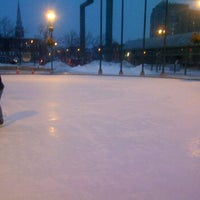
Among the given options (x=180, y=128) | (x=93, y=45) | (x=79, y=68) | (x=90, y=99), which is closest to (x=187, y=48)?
(x=79, y=68)

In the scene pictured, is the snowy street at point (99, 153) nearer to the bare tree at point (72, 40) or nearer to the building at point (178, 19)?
the building at point (178, 19)

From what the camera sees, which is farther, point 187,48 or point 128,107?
point 187,48

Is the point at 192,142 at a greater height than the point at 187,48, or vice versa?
the point at 187,48

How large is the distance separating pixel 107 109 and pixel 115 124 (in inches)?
91.1

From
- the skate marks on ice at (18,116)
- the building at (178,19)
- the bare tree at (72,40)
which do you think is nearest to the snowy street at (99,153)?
the skate marks on ice at (18,116)

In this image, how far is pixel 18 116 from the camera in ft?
29.2

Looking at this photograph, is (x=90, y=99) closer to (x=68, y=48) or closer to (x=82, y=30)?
(x=82, y=30)

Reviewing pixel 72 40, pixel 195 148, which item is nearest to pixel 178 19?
pixel 72 40

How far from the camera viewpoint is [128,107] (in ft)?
35.7

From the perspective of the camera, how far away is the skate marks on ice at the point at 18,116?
323 inches

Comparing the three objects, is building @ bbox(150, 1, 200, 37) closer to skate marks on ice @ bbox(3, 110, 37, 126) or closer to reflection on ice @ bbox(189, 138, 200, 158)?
skate marks on ice @ bbox(3, 110, 37, 126)

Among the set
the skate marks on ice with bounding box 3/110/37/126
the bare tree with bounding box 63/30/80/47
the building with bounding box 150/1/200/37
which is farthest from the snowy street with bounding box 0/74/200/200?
the bare tree with bounding box 63/30/80/47

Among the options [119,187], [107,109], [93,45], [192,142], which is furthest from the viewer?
[93,45]

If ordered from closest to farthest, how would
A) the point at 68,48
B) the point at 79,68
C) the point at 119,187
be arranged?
the point at 119,187 < the point at 79,68 < the point at 68,48
